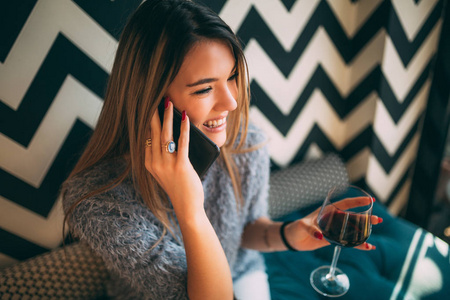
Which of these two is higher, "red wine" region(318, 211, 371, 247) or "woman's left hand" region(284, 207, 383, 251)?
"red wine" region(318, 211, 371, 247)

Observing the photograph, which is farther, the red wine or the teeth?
the teeth

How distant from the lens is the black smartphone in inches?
34.0

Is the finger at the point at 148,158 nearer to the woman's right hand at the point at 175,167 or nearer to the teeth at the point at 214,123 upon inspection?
the woman's right hand at the point at 175,167

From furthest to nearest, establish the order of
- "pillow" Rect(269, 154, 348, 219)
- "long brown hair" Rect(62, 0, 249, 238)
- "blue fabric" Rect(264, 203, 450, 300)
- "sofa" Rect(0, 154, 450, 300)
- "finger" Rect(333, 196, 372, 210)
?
"pillow" Rect(269, 154, 348, 219)
"blue fabric" Rect(264, 203, 450, 300)
"sofa" Rect(0, 154, 450, 300)
"finger" Rect(333, 196, 372, 210)
"long brown hair" Rect(62, 0, 249, 238)

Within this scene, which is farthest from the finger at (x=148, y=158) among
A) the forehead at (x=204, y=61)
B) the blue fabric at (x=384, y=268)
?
the blue fabric at (x=384, y=268)

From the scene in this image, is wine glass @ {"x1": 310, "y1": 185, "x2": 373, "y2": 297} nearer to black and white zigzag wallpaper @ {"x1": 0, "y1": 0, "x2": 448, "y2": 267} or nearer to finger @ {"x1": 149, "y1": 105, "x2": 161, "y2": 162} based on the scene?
finger @ {"x1": 149, "y1": 105, "x2": 161, "y2": 162}

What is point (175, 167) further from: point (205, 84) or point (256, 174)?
point (256, 174)

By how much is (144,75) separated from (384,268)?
4.18 ft

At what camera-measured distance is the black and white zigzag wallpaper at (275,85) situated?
97 cm

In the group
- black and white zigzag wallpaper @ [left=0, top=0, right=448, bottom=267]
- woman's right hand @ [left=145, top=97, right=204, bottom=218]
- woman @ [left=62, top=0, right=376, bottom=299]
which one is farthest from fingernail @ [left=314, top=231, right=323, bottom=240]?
black and white zigzag wallpaper @ [left=0, top=0, right=448, bottom=267]

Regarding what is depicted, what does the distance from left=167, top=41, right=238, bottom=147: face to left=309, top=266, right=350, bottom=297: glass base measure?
757 millimetres

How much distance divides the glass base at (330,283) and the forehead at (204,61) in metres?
0.88

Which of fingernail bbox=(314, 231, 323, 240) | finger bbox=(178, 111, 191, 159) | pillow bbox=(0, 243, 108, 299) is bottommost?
pillow bbox=(0, 243, 108, 299)

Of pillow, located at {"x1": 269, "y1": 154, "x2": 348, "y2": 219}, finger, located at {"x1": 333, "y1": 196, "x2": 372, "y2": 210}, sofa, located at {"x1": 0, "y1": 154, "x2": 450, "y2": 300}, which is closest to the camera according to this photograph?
finger, located at {"x1": 333, "y1": 196, "x2": 372, "y2": 210}
